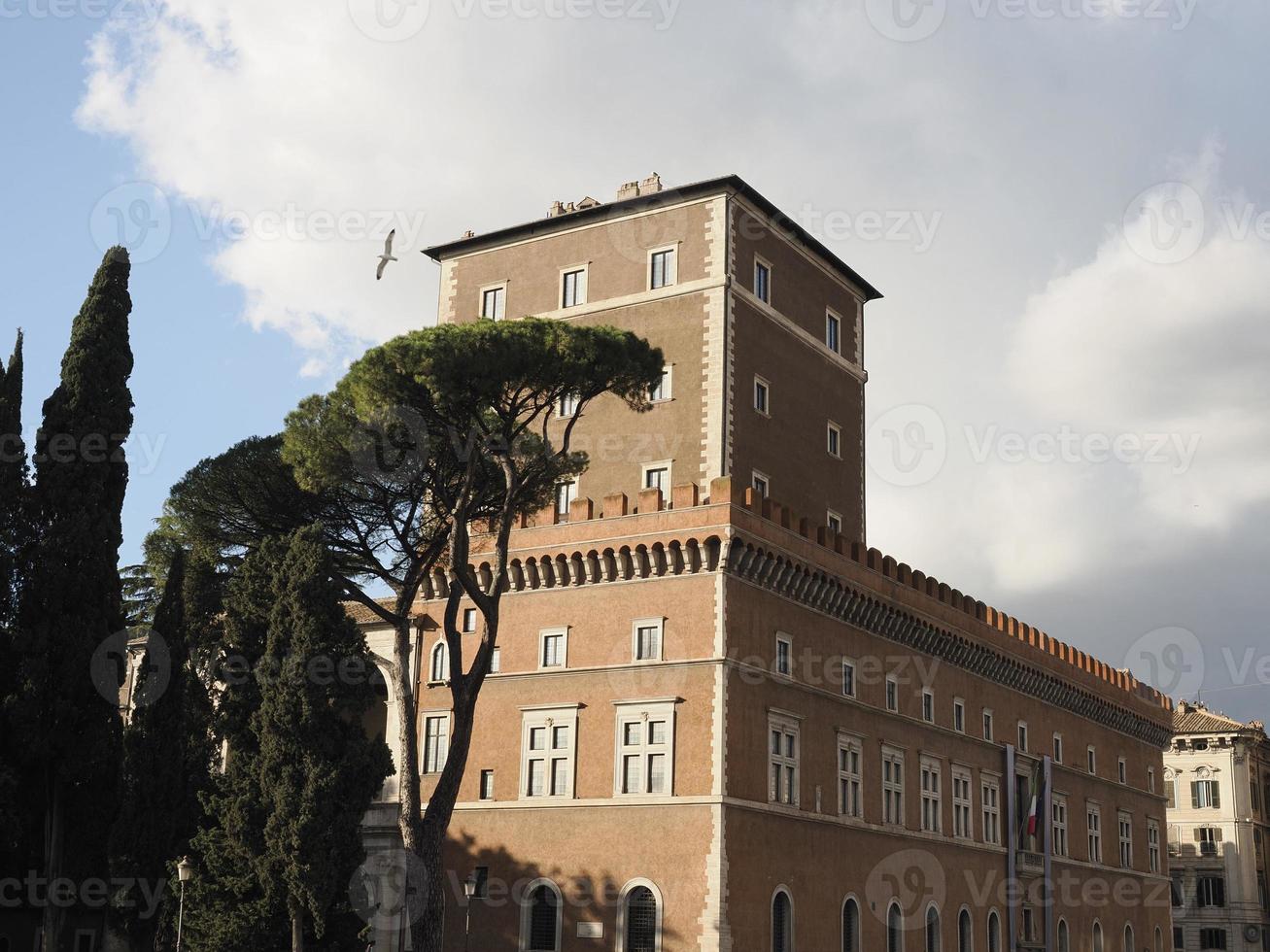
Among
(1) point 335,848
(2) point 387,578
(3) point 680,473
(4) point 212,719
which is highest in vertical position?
(3) point 680,473

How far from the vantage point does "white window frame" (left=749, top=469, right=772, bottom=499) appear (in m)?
40.2

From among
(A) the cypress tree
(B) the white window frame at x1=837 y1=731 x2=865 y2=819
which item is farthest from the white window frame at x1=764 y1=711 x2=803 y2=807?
(A) the cypress tree

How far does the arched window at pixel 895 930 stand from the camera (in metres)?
40.0

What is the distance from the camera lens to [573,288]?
43.3m

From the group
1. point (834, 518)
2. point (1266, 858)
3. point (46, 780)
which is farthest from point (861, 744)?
point (1266, 858)

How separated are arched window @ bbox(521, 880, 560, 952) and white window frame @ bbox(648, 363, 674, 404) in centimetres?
1272

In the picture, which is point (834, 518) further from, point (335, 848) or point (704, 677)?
point (335, 848)

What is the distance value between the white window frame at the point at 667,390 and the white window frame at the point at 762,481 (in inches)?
118

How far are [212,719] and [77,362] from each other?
9.98 m

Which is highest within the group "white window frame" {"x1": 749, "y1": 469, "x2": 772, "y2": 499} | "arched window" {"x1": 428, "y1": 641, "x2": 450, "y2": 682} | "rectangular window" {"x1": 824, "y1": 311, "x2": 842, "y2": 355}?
"rectangular window" {"x1": 824, "y1": 311, "x2": 842, "y2": 355}

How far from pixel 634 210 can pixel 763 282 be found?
4.14 meters

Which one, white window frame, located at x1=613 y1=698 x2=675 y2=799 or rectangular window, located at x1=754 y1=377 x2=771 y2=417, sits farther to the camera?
rectangular window, located at x1=754 y1=377 x2=771 y2=417

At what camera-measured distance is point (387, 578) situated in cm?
3459

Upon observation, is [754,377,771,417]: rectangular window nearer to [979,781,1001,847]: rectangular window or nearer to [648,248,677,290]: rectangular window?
[648,248,677,290]: rectangular window
